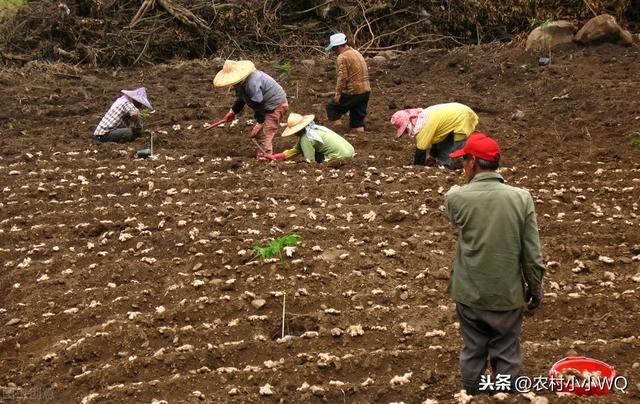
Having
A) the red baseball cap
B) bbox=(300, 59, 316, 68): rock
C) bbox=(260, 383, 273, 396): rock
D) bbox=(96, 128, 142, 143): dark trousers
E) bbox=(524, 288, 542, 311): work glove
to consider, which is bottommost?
bbox=(300, 59, 316, 68): rock

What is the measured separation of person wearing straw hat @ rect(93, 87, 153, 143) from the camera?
8.77 metres

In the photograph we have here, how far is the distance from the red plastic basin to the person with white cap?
5.30 m

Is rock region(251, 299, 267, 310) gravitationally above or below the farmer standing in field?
below

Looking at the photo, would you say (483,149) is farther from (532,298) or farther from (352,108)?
(352,108)

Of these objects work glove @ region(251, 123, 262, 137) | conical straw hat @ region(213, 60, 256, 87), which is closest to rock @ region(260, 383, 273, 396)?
conical straw hat @ region(213, 60, 256, 87)

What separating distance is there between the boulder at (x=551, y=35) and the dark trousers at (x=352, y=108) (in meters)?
3.70

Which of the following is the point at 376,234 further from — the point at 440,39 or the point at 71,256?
the point at 440,39

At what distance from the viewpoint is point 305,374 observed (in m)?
4.34

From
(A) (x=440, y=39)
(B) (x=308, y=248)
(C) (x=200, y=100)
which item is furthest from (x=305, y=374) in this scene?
(A) (x=440, y=39)

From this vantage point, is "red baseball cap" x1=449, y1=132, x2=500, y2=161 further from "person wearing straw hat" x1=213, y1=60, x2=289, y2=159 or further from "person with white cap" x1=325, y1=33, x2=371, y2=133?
"person with white cap" x1=325, y1=33, x2=371, y2=133

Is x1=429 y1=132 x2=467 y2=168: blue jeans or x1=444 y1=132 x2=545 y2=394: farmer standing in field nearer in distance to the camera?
x1=444 y1=132 x2=545 y2=394: farmer standing in field

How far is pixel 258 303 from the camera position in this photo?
5.17 m

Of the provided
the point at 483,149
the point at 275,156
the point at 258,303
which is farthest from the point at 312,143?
the point at 483,149

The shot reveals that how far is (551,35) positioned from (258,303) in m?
A: 8.13
